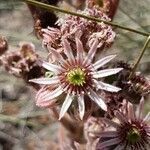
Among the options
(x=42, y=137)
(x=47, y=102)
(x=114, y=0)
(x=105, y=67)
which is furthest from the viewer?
(x=42, y=137)

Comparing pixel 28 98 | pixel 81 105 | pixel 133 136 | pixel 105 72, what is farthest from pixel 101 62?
pixel 28 98

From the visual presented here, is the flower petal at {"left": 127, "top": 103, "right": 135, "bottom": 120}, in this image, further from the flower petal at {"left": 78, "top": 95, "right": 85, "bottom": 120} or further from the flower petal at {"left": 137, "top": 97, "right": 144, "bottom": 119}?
the flower petal at {"left": 78, "top": 95, "right": 85, "bottom": 120}

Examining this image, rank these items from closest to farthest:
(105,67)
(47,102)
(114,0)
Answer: (47,102) → (105,67) → (114,0)

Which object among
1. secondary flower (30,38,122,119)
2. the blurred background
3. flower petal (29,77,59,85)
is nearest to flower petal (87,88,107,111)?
secondary flower (30,38,122,119)

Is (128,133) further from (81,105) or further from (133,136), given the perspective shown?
(81,105)

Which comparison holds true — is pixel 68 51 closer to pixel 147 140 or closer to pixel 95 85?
pixel 95 85

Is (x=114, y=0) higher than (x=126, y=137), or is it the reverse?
(x=114, y=0)

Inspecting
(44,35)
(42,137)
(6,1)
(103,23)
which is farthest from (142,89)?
(6,1)
